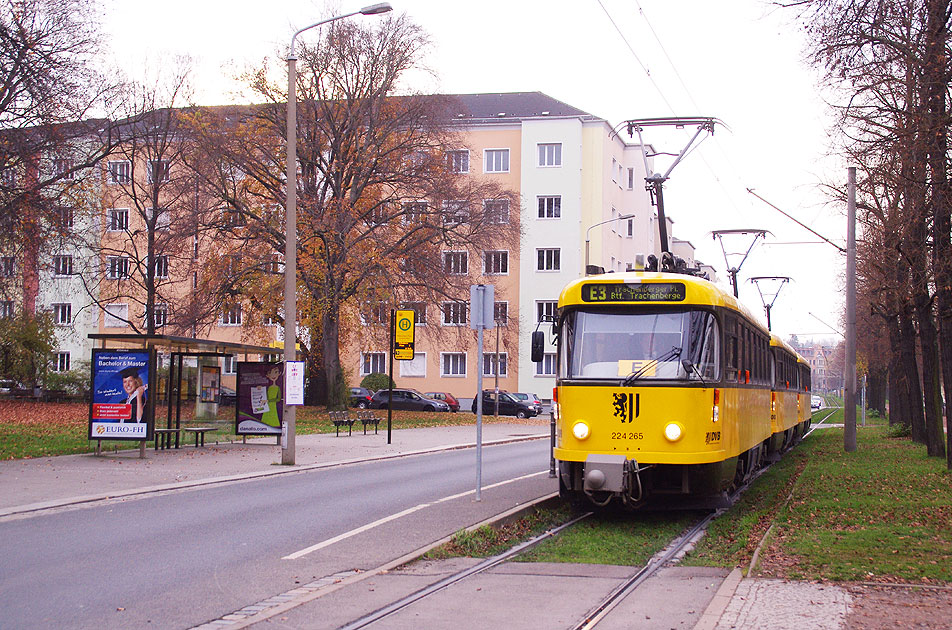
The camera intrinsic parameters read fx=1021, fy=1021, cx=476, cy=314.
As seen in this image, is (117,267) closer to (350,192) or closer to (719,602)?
(350,192)

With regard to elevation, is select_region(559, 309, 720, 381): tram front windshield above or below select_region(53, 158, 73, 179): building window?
below

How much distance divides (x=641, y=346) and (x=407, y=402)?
45.2 metres

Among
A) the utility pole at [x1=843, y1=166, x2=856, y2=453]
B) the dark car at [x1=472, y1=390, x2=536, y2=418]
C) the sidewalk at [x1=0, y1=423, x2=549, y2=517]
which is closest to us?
the sidewalk at [x1=0, y1=423, x2=549, y2=517]

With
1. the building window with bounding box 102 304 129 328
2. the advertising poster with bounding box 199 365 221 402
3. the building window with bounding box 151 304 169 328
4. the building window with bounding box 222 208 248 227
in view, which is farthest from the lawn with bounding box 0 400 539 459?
the building window with bounding box 102 304 129 328

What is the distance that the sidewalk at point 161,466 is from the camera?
1503 cm

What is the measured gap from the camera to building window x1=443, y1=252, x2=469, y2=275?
4631 centimetres

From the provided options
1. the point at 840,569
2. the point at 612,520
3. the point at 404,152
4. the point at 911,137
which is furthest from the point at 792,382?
the point at 404,152

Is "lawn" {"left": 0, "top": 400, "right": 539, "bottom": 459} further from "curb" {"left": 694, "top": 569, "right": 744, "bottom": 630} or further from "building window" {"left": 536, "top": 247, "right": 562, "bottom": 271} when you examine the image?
"curb" {"left": 694, "top": 569, "right": 744, "bottom": 630}

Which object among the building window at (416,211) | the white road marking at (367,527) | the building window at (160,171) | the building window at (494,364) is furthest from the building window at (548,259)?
the white road marking at (367,527)

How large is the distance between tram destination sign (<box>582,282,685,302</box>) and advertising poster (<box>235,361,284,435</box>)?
13970 millimetres

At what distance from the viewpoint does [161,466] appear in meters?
19.7

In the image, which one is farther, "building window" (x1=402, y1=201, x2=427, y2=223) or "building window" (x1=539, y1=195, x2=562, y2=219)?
"building window" (x1=539, y1=195, x2=562, y2=219)

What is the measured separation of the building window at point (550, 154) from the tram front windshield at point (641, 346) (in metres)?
55.8

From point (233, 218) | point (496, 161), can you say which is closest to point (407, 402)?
point (233, 218)
